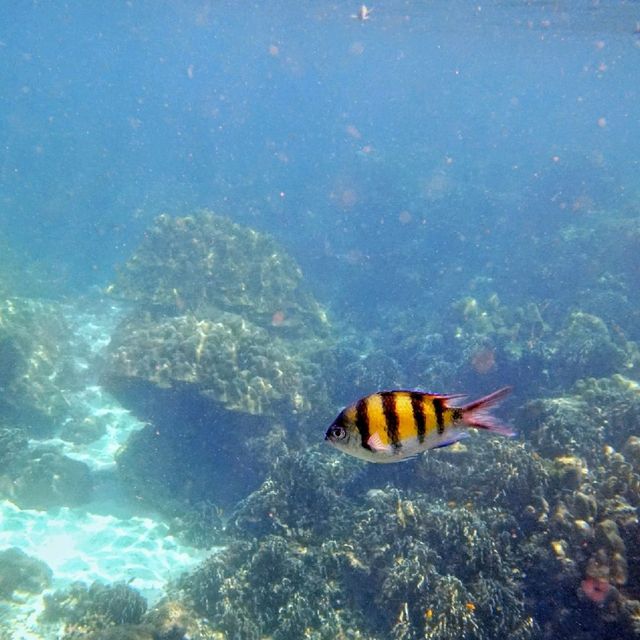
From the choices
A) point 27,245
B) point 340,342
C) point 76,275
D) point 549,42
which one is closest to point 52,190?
point 27,245

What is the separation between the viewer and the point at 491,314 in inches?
738

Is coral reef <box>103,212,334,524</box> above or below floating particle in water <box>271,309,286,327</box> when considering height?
below

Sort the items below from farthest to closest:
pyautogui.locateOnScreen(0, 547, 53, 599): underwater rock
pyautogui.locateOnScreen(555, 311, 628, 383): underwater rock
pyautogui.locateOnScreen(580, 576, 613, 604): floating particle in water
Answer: pyautogui.locateOnScreen(555, 311, 628, 383): underwater rock, pyautogui.locateOnScreen(0, 547, 53, 599): underwater rock, pyautogui.locateOnScreen(580, 576, 613, 604): floating particle in water

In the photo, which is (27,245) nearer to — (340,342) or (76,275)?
(76,275)

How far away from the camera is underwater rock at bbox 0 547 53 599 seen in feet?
27.3

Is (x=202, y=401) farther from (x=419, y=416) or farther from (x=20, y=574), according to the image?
(x=419, y=416)

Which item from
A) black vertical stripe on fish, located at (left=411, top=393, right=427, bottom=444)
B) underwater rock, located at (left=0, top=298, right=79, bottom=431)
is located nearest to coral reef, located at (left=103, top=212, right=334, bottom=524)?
underwater rock, located at (left=0, top=298, right=79, bottom=431)

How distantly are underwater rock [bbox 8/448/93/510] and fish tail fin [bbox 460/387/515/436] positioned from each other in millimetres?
11298

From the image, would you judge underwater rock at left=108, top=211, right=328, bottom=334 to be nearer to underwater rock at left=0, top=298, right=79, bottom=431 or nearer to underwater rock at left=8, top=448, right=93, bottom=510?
underwater rock at left=0, top=298, right=79, bottom=431

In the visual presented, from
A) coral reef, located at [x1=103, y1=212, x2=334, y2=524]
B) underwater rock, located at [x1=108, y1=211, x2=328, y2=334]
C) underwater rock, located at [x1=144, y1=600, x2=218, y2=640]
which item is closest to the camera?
underwater rock, located at [x1=144, y1=600, x2=218, y2=640]

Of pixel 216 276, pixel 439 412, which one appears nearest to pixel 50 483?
pixel 216 276

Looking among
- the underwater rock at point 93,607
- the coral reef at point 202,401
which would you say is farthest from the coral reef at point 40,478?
the underwater rock at point 93,607

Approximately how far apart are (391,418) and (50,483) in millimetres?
11256

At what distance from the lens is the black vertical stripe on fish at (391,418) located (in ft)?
7.32
